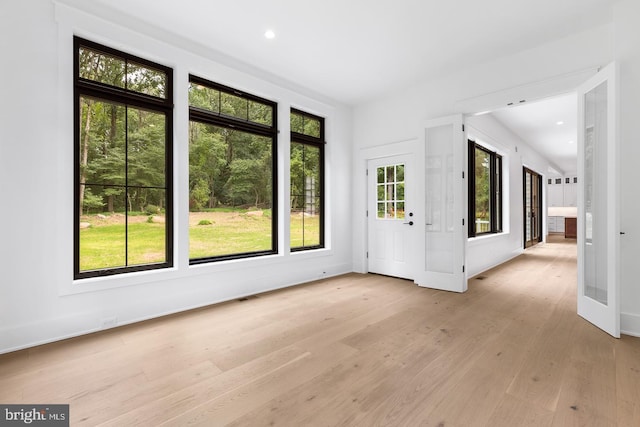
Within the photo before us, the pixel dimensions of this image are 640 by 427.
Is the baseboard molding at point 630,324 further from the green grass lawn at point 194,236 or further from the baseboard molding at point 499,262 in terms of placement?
the green grass lawn at point 194,236

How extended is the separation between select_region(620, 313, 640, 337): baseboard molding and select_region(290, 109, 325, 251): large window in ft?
12.5

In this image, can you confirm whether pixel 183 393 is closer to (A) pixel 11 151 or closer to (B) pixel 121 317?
(B) pixel 121 317

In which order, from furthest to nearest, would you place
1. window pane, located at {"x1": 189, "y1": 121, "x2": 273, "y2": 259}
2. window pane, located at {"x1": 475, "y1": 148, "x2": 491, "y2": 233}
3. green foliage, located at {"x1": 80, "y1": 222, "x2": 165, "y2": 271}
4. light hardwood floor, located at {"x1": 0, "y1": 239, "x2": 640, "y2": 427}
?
window pane, located at {"x1": 475, "y1": 148, "x2": 491, "y2": 233} → window pane, located at {"x1": 189, "y1": 121, "x2": 273, "y2": 259} → green foliage, located at {"x1": 80, "y1": 222, "x2": 165, "y2": 271} → light hardwood floor, located at {"x1": 0, "y1": 239, "x2": 640, "y2": 427}

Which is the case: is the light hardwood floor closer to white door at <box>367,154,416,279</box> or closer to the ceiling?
white door at <box>367,154,416,279</box>

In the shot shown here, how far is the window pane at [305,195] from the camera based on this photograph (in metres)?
4.97

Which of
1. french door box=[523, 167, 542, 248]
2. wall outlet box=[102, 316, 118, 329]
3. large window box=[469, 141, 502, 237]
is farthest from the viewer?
french door box=[523, 167, 542, 248]

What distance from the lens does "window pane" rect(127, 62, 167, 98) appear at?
3.24 metres

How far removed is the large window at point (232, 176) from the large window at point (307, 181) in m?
0.45

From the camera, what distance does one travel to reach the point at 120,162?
10.3 ft

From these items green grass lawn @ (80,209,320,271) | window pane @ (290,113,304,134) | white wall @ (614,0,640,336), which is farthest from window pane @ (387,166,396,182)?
white wall @ (614,0,640,336)

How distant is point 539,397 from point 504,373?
0.92 ft

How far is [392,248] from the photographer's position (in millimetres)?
5234

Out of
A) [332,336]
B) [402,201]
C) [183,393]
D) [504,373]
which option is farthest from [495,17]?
[183,393]

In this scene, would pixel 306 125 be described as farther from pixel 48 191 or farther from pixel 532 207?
pixel 532 207
